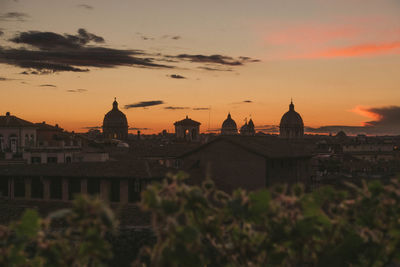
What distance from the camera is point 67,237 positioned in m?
2.77

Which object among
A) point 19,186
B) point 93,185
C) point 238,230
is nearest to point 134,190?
point 93,185

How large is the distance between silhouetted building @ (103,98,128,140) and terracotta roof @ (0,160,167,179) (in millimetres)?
93446

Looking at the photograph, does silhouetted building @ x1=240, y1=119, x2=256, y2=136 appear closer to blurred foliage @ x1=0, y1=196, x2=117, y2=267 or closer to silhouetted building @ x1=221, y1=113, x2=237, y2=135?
silhouetted building @ x1=221, y1=113, x2=237, y2=135

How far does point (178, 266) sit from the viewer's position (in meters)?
2.79

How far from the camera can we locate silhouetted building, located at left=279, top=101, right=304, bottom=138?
150 meters

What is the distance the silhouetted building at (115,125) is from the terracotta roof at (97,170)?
93446 millimetres

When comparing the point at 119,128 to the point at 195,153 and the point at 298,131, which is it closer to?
the point at 298,131

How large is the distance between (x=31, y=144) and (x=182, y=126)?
2878 inches

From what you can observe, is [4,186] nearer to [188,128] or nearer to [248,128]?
[188,128]

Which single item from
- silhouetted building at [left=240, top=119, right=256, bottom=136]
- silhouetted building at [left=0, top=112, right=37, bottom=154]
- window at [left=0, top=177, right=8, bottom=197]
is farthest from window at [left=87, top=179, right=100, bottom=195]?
silhouetted building at [left=240, top=119, right=256, bottom=136]

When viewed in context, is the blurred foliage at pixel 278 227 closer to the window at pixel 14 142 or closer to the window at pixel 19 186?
the window at pixel 19 186

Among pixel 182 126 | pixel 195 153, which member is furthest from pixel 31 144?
pixel 182 126

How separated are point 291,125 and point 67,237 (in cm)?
14974

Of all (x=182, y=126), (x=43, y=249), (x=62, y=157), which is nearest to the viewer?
(x=43, y=249)
